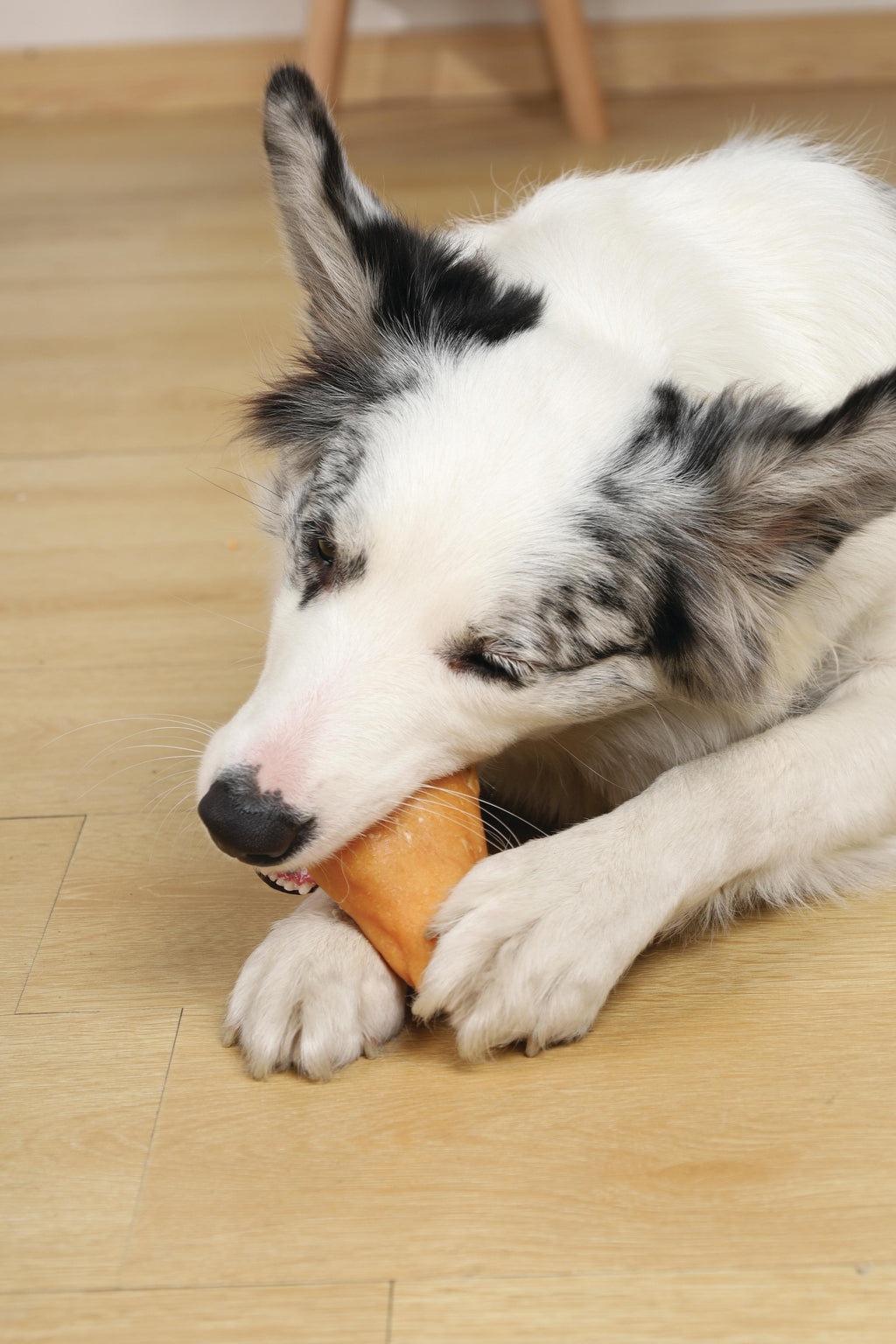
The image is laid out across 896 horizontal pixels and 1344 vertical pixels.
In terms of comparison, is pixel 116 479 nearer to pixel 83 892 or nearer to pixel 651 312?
pixel 83 892

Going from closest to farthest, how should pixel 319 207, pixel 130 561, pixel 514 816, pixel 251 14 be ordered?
pixel 319 207 → pixel 514 816 → pixel 130 561 → pixel 251 14

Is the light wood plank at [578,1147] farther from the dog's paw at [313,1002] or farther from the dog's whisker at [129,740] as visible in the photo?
the dog's whisker at [129,740]

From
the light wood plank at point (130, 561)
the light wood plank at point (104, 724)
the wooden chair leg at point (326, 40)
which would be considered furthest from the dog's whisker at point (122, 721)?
the wooden chair leg at point (326, 40)

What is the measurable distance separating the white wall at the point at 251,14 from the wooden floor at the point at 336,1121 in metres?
3.39

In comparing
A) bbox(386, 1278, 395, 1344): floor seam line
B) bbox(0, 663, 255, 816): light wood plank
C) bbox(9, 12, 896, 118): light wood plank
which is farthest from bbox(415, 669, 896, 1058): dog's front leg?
bbox(9, 12, 896, 118): light wood plank

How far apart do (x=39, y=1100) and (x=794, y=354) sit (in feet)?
4.14

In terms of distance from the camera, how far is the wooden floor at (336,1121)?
47.3 inches

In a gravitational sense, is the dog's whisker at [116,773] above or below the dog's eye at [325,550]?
below

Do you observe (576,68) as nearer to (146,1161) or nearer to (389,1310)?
(146,1161)

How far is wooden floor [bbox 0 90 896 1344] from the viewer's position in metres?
1.20

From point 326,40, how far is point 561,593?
359 centimetres

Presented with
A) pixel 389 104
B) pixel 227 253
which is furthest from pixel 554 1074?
pixel 389 104

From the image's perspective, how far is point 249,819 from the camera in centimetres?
134

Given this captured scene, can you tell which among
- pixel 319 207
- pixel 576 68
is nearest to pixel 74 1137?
pixel 319 207
